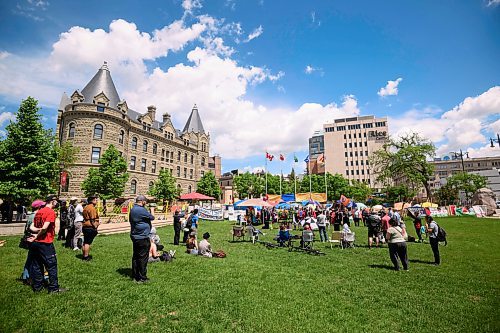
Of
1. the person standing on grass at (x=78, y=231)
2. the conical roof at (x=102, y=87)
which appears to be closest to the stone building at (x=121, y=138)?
the conical roof at (x=102, y=87)

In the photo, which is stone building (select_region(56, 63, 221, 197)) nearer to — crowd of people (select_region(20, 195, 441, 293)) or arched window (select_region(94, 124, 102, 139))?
arched window (select_region(94, 124, 102, 139))

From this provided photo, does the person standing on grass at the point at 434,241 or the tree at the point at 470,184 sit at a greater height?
the tree at the point at 470,184

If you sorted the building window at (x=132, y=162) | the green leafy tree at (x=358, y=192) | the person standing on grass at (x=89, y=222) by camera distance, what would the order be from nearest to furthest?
the person standing on grass at (x=89, y=222) < the building window at (x=132, y=162) < the green leafy tree at (x=358, y=192)

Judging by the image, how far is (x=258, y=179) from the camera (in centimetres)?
6556

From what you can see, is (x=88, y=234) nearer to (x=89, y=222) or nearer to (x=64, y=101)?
(x=89, y=222)

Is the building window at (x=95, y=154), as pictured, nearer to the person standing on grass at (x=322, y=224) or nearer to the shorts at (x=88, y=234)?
the shorts at (x=88, y=234)

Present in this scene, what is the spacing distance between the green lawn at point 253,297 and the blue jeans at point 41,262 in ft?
0.83

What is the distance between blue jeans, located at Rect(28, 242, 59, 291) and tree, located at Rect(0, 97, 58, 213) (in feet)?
55.9

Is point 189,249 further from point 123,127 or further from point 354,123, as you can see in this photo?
point 354,123

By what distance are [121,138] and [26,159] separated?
2131cm

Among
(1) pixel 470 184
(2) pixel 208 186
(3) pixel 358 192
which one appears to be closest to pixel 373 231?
(2) pixel 208 186

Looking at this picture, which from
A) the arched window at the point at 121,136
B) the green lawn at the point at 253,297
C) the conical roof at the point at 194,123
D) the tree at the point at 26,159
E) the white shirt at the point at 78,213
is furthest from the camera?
the conical roof at the point at 194,123

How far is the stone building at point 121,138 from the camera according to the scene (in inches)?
1411

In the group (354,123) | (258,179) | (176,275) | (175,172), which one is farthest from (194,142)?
(354,123)
